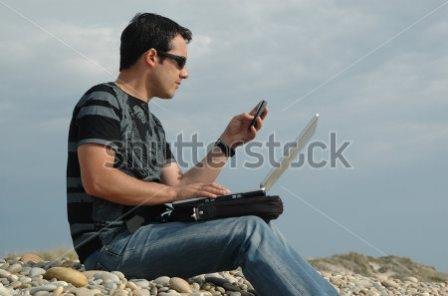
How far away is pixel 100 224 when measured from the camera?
5125mm

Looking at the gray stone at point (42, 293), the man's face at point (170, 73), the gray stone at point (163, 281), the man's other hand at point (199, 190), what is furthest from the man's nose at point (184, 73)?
the gray stone at point (42, 293)

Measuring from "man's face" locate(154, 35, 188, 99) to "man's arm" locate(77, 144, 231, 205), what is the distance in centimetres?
93

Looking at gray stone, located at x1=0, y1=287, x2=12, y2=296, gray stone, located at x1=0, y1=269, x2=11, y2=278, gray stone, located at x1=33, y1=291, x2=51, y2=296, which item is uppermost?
gray stone, located at x1=33, y1=291, x2=51, y2=296

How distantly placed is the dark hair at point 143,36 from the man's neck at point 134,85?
105mm

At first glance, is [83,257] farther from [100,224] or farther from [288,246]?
[288,246]

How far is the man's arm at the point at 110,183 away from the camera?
482 centimetres

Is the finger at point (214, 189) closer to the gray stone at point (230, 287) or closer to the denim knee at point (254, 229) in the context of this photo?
the denim knee at point (254, 229)

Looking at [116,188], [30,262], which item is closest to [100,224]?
[116,188]

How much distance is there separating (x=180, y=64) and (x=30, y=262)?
3.14 metres

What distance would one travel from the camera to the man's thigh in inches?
197

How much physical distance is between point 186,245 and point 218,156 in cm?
108

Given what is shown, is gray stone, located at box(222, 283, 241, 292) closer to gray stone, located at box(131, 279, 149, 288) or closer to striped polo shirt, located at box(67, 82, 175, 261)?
gray stone, located at box(131, 279, 149, 288)

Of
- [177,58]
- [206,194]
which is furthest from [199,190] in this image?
[177,58]

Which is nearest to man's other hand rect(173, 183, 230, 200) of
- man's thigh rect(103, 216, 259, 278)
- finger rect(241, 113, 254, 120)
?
man's thigh rect(103, 216, 259, 278)
